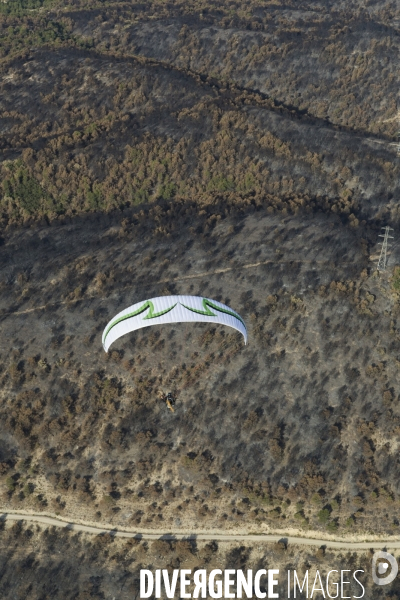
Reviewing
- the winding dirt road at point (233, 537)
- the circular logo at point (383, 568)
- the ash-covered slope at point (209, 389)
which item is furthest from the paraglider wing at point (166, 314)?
the circular logo at point (383, 568)

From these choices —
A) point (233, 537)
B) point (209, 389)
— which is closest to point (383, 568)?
point (233, 537)

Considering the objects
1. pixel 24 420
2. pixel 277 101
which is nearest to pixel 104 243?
pixel 24 420

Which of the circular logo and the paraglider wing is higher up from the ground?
the paraglider wing

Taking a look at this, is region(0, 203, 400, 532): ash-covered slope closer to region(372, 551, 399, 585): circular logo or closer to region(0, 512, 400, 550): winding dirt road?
region(0, 512, 400, 550): winding dirt road

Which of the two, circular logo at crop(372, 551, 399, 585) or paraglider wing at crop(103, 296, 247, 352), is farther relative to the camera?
circular logo at crop(372, 551, 399, 585)

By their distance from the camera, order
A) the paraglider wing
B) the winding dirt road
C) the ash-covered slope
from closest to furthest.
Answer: the paraglider wing < the winding dirt road < the ash-covered slope

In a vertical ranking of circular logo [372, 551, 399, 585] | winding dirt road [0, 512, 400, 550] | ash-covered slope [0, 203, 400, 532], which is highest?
ash-covered slope [0, 203, 400, 532]

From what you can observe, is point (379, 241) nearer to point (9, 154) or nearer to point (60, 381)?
point (60, 381)

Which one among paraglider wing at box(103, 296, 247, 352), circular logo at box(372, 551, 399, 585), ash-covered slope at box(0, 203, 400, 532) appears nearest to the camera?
paraglider wing at box(103, 296, 247, 352)

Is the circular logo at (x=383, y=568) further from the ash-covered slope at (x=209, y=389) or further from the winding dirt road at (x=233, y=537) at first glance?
the ash-covered slope at (x=209, y=389)

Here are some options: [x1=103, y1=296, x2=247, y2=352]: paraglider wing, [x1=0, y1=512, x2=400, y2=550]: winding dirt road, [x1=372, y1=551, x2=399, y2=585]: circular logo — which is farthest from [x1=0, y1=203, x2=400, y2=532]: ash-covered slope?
[x1=103, y1=296, x2=247, y2=352]: paraglider wing

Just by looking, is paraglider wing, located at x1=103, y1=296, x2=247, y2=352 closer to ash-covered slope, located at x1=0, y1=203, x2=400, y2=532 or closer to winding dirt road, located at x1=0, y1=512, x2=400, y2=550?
ash-covered slope, located at x1=0, y1=203, x2=400, y2=532
